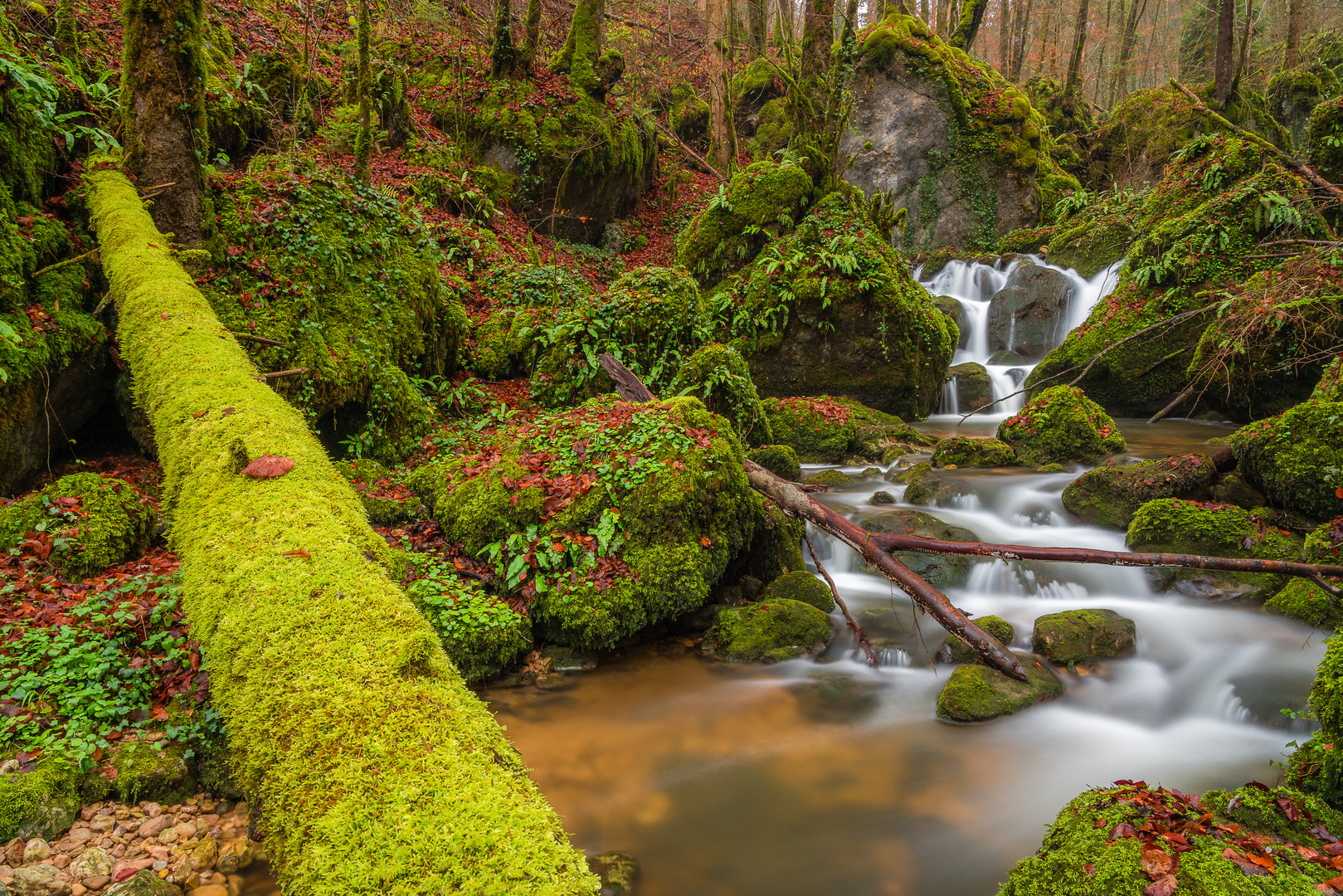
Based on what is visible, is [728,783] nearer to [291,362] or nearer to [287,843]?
[287,843]

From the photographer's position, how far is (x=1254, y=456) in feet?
24.0

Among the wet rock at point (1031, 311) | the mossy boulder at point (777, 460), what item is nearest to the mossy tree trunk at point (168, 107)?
the mossy boulder at point (777, 460)

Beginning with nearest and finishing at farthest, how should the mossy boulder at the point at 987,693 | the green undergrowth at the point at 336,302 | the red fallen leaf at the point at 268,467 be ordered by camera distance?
the red fallen leaf at the point at 268,467, the mossy boulder at the point at 987,693, the green undergrowth at the point at 336,302

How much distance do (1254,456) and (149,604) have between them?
10686mm

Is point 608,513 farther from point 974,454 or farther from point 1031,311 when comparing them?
point 1031,311

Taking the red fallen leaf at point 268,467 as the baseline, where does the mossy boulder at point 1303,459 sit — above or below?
below

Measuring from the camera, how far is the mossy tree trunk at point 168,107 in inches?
252

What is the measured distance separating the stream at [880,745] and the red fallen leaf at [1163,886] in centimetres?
159

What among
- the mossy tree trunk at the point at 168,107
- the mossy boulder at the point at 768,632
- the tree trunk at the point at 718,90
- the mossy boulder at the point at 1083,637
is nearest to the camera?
the mossy boulder at the point at 1083,637

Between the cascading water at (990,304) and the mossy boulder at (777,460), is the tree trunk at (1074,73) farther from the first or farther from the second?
the mossy boulder at (777,460)

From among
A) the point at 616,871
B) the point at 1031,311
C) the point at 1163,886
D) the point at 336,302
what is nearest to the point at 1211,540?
the point at 1163,886

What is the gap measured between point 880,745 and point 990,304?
1542 cm

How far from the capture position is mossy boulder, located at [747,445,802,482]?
29.5 ft

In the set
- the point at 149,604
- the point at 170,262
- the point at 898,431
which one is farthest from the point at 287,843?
the point at 898,431
